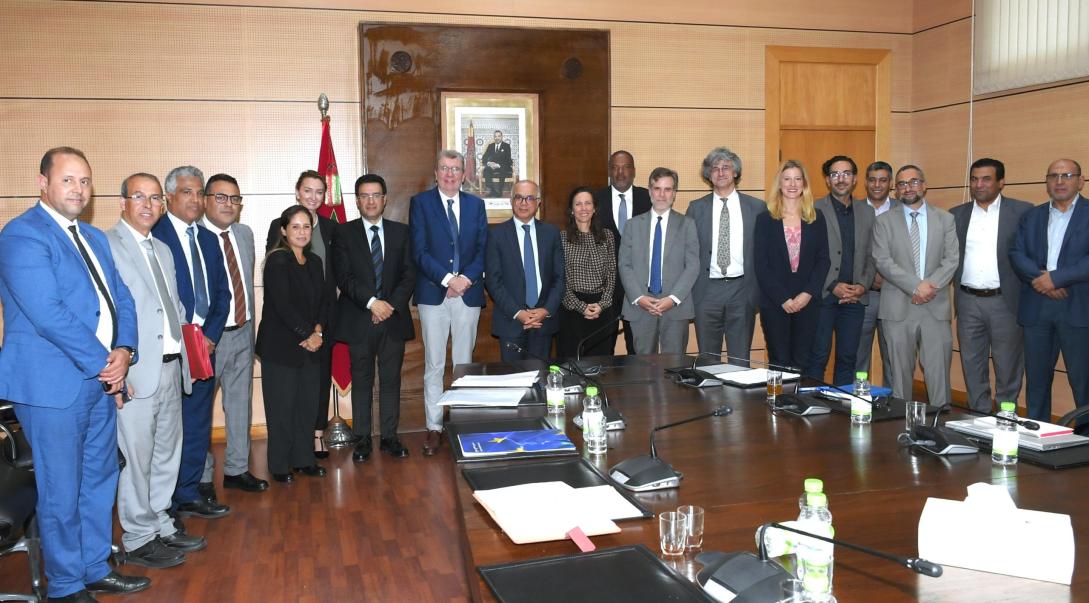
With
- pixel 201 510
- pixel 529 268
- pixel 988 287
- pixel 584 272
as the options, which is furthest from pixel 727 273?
pixel 201 510

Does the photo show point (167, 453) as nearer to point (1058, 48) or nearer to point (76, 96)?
point (76, 96)

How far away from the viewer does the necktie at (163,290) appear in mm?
3584

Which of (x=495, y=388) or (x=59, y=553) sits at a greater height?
(x=495, y=388)

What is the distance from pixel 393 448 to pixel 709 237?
248cm

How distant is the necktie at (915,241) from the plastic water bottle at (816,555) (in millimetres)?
4276

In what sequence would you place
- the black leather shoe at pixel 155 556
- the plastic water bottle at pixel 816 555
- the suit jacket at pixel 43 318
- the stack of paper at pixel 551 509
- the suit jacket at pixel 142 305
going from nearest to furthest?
the plastic water bottle at pixel 816 555 < the stack of paper at pixel 551 509 < the suit jacket at pixel 43 318 < the suit jacket at pixel 142 305 < the black leather shoe at pixel 155 556

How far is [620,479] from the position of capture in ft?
6.56

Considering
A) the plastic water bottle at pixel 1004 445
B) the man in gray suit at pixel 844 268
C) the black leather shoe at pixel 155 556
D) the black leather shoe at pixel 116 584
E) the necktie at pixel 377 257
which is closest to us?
the plastic water bottle at pixel 1004 445

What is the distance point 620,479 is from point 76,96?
520 cm

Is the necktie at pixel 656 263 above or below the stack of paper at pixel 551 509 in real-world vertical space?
above

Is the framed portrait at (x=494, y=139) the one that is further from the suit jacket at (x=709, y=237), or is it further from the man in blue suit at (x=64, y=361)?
the man in blue suit at (x=64, y=361)

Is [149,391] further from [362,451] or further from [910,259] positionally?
[910,259]

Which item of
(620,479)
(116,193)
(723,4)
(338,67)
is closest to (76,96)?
(116,193)

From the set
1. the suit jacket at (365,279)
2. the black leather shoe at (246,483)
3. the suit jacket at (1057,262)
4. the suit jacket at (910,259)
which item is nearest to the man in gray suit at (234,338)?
the black leather shoe at (246,483)
